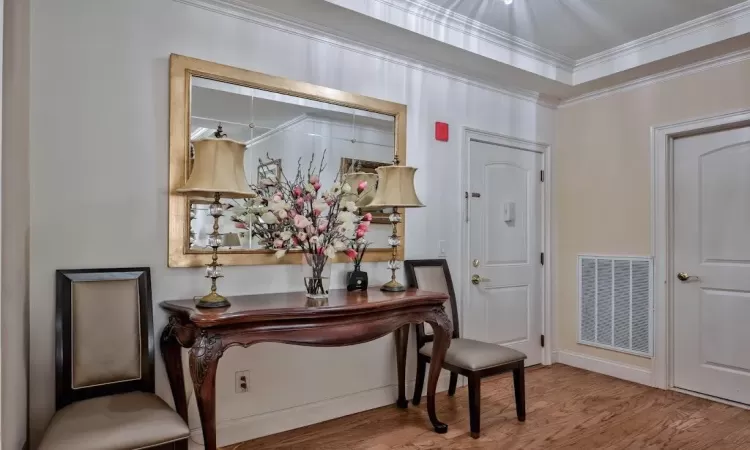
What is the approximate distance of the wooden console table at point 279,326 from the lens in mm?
2020

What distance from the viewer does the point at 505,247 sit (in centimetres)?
401

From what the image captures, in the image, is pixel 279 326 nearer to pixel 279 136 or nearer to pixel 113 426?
pixel 113 426

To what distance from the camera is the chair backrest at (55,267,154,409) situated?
2062 millimetres

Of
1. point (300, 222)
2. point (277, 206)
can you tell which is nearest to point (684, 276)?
point (300, 222)

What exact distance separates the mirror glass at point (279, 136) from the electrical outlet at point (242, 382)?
672 millimetres

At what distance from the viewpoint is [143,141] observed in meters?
2.42

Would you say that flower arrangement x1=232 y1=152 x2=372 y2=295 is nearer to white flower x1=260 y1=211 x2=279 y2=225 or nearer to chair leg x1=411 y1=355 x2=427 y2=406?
white flower x1=260 y1=211 x2=279 y2=225

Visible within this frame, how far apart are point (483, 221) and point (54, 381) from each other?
2.93 m

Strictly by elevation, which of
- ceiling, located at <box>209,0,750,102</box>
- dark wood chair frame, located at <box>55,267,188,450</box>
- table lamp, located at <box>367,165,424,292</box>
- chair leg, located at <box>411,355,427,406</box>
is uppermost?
ceiling, located at <box>209,0,750,102</box>

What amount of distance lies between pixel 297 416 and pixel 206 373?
1017mm

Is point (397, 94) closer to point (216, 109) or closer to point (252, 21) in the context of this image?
point (252, 21)

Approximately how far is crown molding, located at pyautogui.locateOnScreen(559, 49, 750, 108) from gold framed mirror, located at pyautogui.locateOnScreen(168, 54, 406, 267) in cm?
184

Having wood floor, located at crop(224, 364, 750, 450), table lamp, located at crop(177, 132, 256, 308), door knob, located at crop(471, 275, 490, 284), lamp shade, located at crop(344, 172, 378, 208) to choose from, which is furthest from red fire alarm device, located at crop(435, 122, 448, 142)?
wood floor, located at crop(224, 364, 750, 450)

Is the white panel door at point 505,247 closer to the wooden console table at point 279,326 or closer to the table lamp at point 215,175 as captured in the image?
the wooden console table at point 279,326
